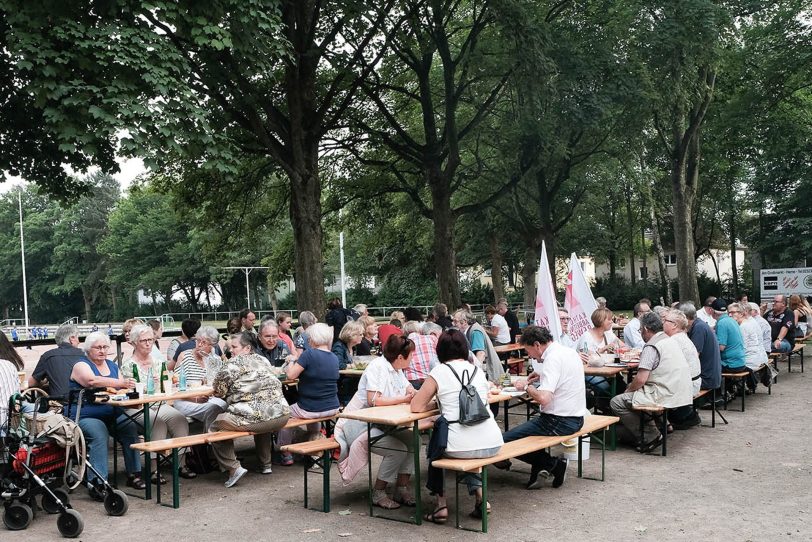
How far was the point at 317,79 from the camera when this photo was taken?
2056 cm

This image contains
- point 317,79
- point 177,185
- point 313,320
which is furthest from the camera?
point 177,185

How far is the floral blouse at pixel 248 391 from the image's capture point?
Result: 7.50 m

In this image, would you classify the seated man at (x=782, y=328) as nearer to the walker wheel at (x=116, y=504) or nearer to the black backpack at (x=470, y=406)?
the black backpack at (x=470, y=406)

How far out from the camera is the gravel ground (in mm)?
6262

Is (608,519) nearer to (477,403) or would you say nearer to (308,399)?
(477,403)

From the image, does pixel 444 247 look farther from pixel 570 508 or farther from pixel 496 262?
pixel 496 262

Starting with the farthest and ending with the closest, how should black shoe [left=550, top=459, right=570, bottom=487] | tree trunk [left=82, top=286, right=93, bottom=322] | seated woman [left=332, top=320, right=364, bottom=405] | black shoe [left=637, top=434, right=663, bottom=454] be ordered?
1. tree trunk [left=82, top=286, right=93, bottom=322]
2. seated woman [left=332, top=320, right=364, bottom=405]
3. black shoe [left=637, top=434, right=663, bottom=454]
4. black shoe [left=550, top=459, right=570, bottom=487]

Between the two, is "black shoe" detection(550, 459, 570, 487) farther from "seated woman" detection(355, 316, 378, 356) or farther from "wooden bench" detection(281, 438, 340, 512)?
"seated woman" detection(355, 316, 378, 356)

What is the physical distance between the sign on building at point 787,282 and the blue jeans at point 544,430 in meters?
19.5

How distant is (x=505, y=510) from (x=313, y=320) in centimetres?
664

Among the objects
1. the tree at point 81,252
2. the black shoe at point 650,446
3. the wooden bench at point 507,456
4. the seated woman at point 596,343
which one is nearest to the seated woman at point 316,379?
the wooden bench at point 507,456

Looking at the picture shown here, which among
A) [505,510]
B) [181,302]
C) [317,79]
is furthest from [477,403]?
[181,302]

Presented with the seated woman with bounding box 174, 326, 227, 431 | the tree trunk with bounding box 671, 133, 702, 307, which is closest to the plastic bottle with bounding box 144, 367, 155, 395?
the seated woman with bounding box 174, 326, 227, 431

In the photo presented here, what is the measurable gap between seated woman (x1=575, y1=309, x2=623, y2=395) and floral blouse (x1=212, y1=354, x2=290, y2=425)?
4.56 meters
